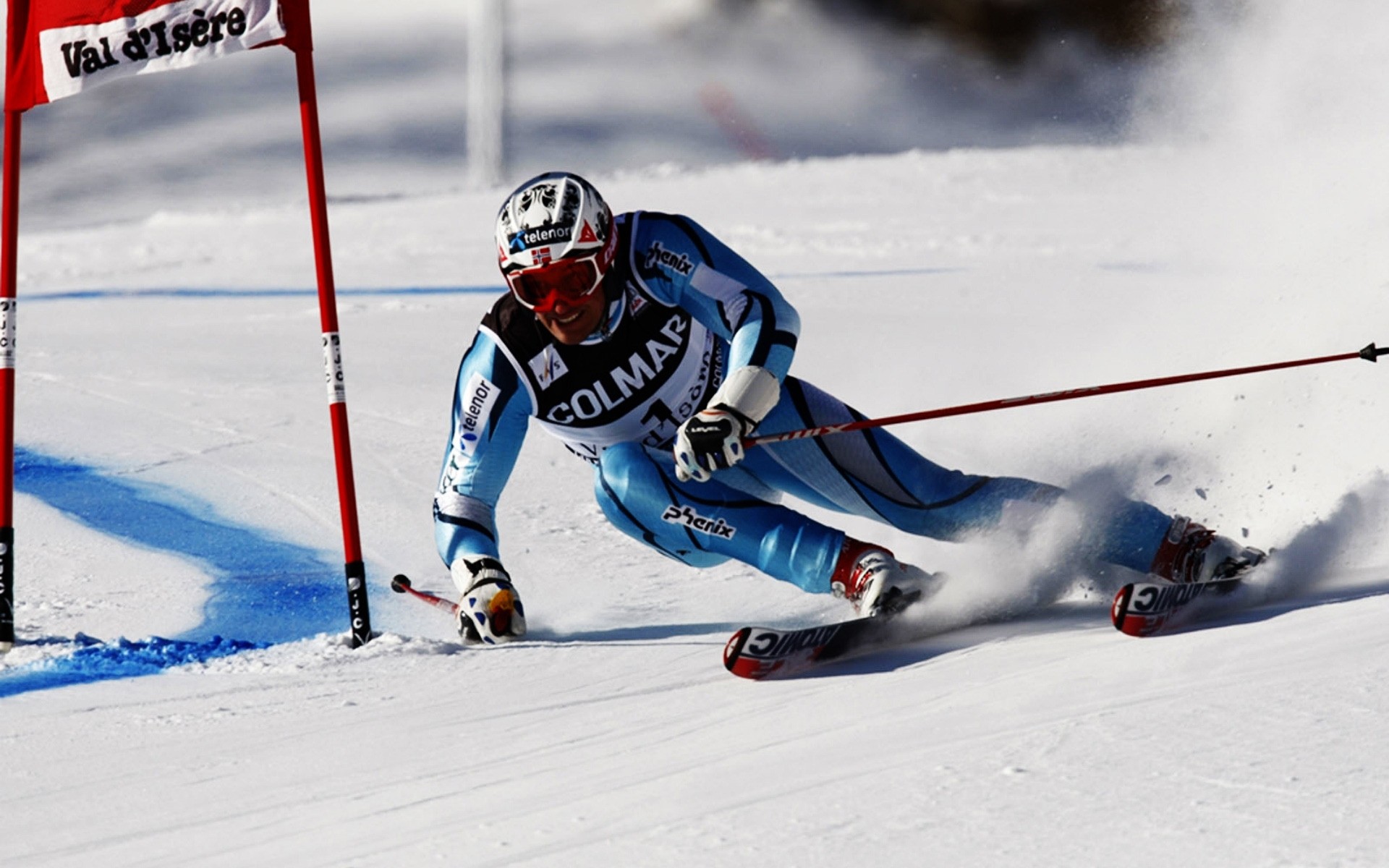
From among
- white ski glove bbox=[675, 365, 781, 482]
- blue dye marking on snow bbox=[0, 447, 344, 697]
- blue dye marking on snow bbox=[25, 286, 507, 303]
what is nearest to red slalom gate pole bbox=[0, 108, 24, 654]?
blue dye marking on snow bbox=[0, 447, 344, 697]

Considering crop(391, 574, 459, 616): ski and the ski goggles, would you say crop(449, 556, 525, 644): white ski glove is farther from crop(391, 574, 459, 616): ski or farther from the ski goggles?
the ski goggles

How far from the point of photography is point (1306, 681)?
250 cm

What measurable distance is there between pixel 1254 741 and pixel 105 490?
4.24 meters

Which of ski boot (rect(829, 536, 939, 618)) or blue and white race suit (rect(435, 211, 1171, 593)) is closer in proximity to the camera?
ski boot (rect(829, 536, 939, 618))

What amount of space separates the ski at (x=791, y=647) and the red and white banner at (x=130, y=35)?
6.16 feet

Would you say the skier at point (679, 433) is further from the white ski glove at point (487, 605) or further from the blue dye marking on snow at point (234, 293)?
the blue dye marking on snow at point (234, 293)

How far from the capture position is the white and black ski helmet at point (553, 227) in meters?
3.44

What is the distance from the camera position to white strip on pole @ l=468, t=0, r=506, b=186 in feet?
57.7

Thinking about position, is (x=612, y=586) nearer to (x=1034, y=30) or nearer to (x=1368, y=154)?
(x=1368, y=154)

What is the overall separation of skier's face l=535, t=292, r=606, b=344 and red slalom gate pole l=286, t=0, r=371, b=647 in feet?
1.80

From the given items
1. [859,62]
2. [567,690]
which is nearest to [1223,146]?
[859,62]

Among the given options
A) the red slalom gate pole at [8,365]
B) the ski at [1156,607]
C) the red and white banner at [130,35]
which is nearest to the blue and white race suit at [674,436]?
the ski at [1156,607]

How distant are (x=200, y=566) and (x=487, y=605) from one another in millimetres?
1470

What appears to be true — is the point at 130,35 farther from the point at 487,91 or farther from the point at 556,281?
the point at 487,91
